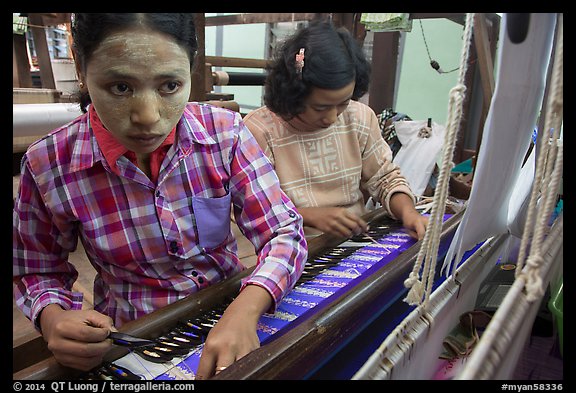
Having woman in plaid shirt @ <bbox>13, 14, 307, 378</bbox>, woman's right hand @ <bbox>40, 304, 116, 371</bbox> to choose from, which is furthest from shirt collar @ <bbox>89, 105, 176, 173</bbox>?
woman's right hand @ <bbox>40, 304, 116, 371</bbox>

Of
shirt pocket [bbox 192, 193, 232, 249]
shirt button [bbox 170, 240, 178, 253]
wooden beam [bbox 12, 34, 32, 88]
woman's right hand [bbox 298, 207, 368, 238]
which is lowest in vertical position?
woman's right hand [bbox 298, 207, 368, 238]

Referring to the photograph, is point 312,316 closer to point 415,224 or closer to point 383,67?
point 415,224

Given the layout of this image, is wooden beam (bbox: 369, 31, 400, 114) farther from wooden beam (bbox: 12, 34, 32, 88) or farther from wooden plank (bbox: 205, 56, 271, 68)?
wooden beam (bbox: 12, 34, 32, 88)

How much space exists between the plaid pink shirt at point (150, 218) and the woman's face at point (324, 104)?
44 centimetres

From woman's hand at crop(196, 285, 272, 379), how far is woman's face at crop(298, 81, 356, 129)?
2.50 ft

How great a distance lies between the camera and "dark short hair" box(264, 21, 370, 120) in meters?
1.30

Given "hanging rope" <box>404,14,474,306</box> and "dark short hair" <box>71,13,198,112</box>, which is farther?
"dark short hair" <box>71,13,198,112</box>

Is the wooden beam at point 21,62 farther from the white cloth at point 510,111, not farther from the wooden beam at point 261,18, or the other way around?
the white cloth at point 510,111

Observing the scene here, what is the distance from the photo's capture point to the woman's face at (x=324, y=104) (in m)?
1.30

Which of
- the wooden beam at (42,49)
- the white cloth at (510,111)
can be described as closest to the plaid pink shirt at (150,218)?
the white cloth at (510,111)

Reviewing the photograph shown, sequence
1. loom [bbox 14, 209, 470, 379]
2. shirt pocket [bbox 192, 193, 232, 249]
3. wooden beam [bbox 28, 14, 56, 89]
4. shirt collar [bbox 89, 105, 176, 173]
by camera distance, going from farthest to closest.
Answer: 1. wooden beam [bbox 28, 14, 56, 89]
2. shirt pocket [bbox 192, 193, 232, 249]
3. shirt collar [bbox 89, 105, 176, 173]
4. loom [bbox 14, 209, 470, 379]

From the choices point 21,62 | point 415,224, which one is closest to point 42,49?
point 21,62
